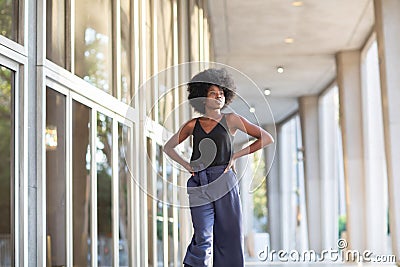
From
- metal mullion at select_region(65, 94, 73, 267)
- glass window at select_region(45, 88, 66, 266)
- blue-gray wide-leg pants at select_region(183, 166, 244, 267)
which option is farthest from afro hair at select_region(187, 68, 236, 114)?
metal mullion at select_region(65, 94, 73, 267)

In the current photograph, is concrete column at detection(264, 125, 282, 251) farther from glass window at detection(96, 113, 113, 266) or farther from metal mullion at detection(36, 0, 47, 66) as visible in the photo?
metal mullion at detection(36, 0, 47, 66)

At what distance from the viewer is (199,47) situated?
30.2 ft

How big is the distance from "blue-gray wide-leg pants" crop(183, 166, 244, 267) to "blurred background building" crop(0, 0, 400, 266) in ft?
0.79

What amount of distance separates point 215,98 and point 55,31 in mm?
1326

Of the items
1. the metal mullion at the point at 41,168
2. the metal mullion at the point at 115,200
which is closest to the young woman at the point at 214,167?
the metal mullion at the point at 41,168

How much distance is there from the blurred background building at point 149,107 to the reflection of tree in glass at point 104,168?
0.6 inches

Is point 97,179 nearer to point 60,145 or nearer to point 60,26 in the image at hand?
point 60,145

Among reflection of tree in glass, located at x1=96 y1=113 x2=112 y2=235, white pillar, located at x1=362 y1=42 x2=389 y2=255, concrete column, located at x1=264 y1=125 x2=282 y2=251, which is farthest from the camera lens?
concrete column, located at x1=264 y1=125 x2=282 y2=251

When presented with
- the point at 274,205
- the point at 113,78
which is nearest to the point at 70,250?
the point at 113,78

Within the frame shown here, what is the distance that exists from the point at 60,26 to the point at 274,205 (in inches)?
517

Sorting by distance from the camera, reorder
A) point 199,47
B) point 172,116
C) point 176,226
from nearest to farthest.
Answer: point 172,116
point 176,226
point 199,47

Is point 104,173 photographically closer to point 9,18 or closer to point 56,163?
point 56,163

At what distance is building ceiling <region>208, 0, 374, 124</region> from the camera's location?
1098 cm

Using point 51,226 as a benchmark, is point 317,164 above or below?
above
